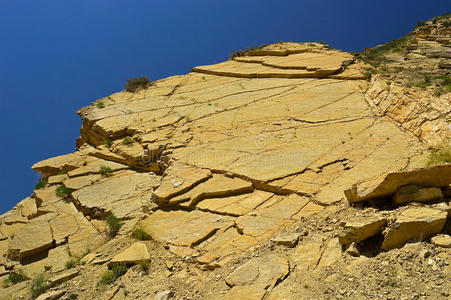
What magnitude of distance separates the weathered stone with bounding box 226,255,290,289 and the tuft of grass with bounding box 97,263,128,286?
1898 millimetres

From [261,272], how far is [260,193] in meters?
2.15

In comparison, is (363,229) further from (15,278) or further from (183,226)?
(15,278)

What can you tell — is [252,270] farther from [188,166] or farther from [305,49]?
[305,49]

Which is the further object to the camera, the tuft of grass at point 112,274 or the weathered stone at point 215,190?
the weathered stone at point 215,190

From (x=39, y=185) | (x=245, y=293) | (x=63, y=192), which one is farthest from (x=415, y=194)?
(x=39, y=185)

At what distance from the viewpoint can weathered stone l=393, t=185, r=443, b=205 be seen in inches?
164

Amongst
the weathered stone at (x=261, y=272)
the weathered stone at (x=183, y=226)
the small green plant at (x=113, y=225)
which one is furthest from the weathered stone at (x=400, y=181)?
the small green plant at (x=113, y=225)

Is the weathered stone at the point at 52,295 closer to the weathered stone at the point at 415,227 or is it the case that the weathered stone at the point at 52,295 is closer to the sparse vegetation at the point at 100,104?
the weathered stone at the point at 415,227

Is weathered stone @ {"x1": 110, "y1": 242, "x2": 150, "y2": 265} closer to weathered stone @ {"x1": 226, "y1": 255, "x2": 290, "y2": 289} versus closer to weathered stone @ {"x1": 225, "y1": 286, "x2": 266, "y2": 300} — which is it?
weathered stone @ {"x1": 226, "y1": 255, "x2": 290, "y2": 289}

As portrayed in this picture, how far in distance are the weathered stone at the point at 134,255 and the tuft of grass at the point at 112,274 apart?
109 mm

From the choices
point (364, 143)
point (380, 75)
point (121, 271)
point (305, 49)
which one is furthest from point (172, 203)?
point (305, 49)

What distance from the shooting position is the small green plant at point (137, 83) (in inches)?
539

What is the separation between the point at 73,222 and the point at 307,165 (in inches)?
221

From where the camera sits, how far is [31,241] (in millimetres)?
7316
